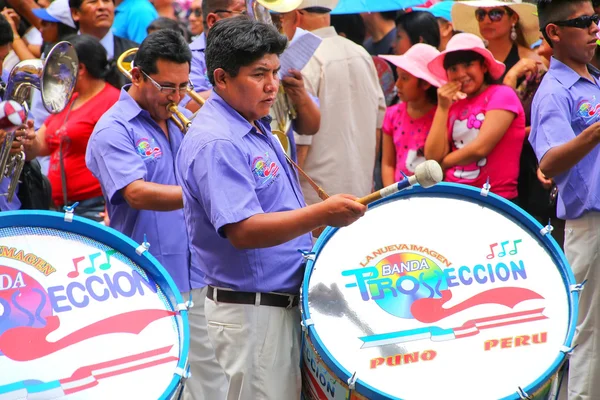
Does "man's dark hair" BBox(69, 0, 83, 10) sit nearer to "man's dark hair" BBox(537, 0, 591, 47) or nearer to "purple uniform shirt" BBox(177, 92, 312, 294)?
"man's dark hair" BBox(537, 0, 591, 47)

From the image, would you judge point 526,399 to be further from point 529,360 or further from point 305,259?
point 305,259

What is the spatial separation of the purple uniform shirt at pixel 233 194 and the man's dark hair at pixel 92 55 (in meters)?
3.01

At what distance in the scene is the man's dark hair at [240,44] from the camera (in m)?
3.74

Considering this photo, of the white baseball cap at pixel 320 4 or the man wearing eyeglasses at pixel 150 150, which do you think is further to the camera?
the white baseball cap at pixel 320 4

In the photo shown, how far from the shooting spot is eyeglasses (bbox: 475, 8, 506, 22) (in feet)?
22.5

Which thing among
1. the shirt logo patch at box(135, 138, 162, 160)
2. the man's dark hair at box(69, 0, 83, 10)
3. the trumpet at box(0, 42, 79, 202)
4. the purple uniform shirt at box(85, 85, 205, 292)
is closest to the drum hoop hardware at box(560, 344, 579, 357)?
the purple uniform shirt at box(85, 85, 205, 292)

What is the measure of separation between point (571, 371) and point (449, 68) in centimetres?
216

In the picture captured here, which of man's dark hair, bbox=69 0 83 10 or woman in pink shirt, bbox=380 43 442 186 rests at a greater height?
man's dark hair, bbox=69 0 83 10

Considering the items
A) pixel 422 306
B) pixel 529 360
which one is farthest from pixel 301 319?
pixel 529 360

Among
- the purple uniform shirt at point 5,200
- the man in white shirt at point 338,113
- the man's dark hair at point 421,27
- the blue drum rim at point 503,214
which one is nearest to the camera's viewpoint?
the blue drum rim at point 503,214

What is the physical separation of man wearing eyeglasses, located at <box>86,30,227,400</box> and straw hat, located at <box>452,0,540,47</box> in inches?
114

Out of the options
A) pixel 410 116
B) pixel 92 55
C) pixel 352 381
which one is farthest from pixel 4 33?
pixel 352 381

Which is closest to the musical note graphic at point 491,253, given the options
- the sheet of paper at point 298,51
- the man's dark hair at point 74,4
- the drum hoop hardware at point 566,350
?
the drum hoop hardware at point 566,350

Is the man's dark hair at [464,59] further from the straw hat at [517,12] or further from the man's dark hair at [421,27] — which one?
the man's dark hair at [421,27]
